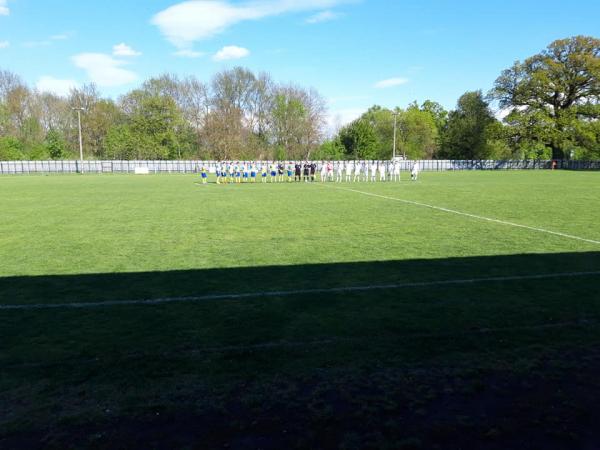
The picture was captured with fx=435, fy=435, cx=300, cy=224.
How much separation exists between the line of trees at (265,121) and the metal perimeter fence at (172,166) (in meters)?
2.51

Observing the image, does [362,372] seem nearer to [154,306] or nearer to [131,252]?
[154,306]

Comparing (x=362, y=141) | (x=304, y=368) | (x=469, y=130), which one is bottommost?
(x=304, y=368)

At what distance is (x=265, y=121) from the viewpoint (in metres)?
73.1

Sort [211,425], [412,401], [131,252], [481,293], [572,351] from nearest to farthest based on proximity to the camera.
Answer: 1. [211,425]
2. [412,401]
3. [572,351]
4. [481,293]
5. [131,252]

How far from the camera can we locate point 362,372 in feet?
11.9

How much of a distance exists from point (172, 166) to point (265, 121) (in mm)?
18170

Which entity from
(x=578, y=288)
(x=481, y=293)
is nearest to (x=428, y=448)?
(x=481, y=293)

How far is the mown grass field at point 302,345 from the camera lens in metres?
2.89

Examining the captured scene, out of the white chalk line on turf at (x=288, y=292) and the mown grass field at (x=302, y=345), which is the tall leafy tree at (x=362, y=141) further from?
the white chalk line on turf at (x=288, y=292)

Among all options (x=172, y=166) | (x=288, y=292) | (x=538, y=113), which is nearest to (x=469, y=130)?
(x=538, y=113)

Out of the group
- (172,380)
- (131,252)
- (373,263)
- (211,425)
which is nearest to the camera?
(211,425)

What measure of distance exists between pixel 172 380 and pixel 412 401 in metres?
1.87

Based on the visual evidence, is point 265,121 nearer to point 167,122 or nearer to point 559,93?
point 167,122

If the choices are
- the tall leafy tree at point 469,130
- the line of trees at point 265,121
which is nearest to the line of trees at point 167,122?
the line of trees at point 265,121
